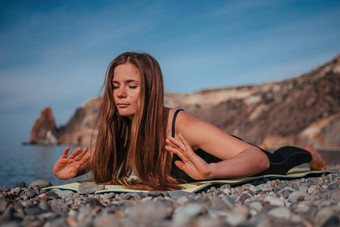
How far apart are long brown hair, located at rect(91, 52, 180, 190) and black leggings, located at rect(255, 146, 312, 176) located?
Answer: 4.95 ft

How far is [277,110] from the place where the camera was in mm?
19750

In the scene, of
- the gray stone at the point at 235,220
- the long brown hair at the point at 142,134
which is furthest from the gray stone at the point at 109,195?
the gray stone at the point at 235,220

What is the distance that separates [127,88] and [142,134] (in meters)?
0.50

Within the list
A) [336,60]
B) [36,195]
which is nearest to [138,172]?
[36,195]

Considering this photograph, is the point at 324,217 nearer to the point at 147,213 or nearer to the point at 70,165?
the point at 147,213

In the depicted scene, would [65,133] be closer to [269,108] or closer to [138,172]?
[269,108]

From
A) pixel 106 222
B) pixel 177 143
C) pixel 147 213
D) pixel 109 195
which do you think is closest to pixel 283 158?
pixel 177 143

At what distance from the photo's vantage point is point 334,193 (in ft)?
7.05

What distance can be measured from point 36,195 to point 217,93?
2651cm

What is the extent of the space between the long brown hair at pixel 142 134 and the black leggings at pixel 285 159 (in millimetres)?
1508

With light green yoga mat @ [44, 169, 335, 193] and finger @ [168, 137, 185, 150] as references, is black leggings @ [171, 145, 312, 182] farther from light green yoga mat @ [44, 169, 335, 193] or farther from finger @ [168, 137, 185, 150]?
finger @ [168, 137, 185, 150]

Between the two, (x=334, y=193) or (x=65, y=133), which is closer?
(x=334, y=193)

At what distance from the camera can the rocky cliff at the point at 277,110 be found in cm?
1528

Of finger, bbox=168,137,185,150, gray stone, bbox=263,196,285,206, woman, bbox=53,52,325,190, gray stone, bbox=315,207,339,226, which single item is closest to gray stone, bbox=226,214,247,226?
gray stone, bbox=315,207,339,226
